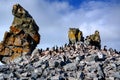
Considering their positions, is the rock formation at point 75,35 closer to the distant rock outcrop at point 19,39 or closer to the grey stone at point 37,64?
the distant rock outcrop at point 19,39

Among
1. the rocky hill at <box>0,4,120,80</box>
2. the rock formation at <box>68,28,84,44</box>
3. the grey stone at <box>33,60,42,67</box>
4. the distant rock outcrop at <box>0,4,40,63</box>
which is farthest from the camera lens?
the distant rock outcrop at <box>0,4,40,63</box>

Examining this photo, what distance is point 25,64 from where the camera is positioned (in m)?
65.5

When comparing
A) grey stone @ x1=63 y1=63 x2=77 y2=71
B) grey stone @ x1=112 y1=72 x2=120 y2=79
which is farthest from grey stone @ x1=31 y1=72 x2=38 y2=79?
grey stone @ x1=112 y1=72 x2=120 y2=79

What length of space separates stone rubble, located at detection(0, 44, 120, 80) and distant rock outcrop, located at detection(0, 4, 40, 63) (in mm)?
11795

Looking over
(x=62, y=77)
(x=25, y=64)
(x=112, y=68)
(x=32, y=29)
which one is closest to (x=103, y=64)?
(x=112, y=68)

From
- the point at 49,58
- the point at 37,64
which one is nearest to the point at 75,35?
the point at 49,58

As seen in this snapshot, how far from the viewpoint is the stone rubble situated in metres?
57.2

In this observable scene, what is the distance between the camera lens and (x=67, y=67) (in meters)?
60.2

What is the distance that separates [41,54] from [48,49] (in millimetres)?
3360

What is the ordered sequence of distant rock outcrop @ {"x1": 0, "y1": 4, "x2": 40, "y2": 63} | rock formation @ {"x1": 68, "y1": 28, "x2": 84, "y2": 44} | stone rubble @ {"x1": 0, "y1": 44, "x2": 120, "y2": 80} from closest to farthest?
stone rubble @ {"x1": 0, "y1": 44, "x2": 120, "y2": 80} → rock formation @ {"x1": 68, "y1": 28, "x2": 84, "y2": 44} → distant rock outcrop @ {"x1": 0, "y1": 4, "x2": 40, "y2": 63}

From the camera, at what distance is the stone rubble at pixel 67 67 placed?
57156 millimetres

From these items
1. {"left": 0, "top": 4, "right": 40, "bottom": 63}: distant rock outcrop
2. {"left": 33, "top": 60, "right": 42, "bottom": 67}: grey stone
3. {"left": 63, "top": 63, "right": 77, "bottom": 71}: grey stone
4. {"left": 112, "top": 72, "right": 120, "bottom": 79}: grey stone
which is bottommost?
{"left": 112, "top": 72, "right": 120, "bottom": 79}: grey stone

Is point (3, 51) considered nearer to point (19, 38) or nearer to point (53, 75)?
point (19, 38)

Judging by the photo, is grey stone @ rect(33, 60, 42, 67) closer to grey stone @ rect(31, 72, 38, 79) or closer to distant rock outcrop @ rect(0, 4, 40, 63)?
grey stone @ rect(31, 72, 38, 79)
